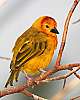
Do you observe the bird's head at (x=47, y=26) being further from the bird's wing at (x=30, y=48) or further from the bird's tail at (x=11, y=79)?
the bird's tail at (x=11, y=79)

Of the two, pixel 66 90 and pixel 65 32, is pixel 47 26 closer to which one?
pixel 65 32

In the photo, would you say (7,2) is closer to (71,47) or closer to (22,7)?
(22,7)

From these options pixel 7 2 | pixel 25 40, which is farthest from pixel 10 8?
pixel 25 40

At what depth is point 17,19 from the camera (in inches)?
31.8

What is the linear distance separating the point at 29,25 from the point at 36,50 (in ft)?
0.41

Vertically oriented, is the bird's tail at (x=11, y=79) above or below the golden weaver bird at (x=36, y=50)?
below

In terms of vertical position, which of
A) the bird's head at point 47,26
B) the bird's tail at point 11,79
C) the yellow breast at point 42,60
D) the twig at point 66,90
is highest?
the bird's head at point 47,26

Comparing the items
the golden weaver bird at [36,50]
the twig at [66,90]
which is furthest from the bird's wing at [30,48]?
the twig at [66,90]

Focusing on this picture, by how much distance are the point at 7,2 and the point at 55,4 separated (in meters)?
0.13

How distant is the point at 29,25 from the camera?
2.57 feet

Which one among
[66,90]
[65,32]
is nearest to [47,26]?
[65,32]

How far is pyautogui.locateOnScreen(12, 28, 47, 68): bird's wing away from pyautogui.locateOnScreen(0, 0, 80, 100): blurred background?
0.05m

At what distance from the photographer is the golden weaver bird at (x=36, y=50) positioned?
0.67m

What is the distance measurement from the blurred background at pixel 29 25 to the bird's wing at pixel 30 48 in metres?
0.05
